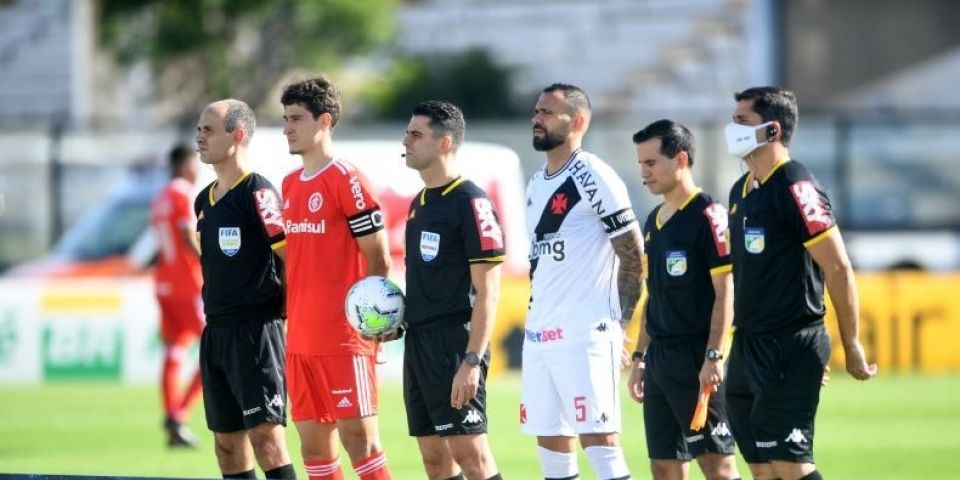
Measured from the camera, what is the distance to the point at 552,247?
29.1 ft

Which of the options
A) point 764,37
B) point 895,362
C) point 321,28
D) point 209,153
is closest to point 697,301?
point 209,153

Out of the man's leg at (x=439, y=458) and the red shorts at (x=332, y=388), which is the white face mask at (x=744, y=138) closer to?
the man's leg at (x=439, y=458)

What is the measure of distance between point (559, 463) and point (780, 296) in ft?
4.85

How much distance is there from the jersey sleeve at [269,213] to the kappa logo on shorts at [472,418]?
1.47 m

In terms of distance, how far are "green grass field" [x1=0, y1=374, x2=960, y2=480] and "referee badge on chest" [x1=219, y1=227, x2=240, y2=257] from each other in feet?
10.1

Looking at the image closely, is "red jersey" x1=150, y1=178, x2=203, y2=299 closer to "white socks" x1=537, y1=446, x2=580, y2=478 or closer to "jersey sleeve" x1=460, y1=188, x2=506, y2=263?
"jersey sleeve" x1=460, y1=188, x2=506, y2=263

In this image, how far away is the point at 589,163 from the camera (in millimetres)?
8867

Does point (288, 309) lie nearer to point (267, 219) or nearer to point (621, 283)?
point (267, 219)

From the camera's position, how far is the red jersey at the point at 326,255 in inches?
355

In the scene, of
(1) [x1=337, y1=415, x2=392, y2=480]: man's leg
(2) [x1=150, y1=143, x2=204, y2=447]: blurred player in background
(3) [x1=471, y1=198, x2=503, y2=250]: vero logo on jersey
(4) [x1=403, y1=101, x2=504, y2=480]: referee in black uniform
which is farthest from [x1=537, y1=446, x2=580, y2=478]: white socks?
(2) [x1=150, y1=143, x2=204, y2=447]: blurred player in background

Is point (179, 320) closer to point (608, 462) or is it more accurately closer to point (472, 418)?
point (472, 418)

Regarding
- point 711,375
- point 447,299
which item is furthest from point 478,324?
point 711,375

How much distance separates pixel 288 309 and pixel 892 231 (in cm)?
1908

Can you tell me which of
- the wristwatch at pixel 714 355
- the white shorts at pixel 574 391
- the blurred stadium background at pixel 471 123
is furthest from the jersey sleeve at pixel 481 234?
the blurred stadium background at pixel 471 123
